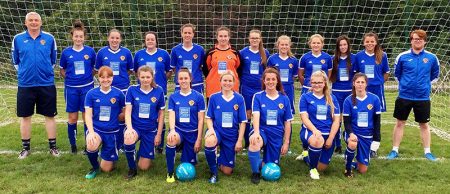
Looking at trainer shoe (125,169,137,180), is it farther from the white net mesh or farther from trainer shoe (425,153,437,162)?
the white net mesh

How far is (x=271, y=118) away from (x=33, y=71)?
267 centimetres

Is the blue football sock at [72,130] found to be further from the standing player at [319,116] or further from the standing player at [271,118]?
the standing player at [319,116]

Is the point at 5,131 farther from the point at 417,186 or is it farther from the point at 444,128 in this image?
the point at 444,128

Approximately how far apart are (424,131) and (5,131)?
554 cm

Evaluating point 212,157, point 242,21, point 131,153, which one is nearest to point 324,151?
point 212,157

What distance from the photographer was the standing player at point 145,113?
418cm

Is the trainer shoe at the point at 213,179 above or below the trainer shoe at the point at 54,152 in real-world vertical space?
above

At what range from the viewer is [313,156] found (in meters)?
4.11

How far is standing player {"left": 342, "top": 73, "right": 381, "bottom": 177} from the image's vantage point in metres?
4.26

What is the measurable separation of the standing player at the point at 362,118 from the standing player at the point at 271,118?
2.13ft

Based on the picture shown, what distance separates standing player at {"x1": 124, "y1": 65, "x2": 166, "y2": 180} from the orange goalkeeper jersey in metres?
0.76

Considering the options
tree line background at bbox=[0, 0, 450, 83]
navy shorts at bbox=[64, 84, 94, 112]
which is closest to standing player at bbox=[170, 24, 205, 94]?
navy shorts at bbox=[64, 84, 94, 112]

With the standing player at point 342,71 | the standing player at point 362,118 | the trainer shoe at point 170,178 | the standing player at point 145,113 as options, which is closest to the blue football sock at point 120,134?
the standing player at point 145,113

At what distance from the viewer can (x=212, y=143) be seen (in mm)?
3934
